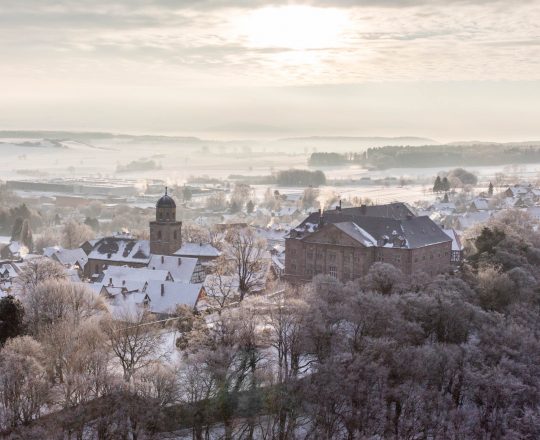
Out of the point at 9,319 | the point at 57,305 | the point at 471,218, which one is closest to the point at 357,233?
the point at 57,305

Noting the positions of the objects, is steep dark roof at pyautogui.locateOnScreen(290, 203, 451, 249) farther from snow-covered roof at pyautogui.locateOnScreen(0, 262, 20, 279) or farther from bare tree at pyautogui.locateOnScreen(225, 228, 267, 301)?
snow-covered roof at pyautogui.locateOnScreen(0, 262, 20, 279)

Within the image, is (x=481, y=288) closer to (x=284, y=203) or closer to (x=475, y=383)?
(x=475, y=383)

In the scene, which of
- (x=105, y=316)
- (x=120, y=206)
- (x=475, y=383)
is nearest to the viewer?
(x=475, y=383)

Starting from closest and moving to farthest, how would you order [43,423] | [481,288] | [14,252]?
[43,423] → [481,288] → [14,252]

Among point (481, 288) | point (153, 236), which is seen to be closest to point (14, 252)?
point (153, 236)

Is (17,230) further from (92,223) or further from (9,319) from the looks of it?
(9,319)

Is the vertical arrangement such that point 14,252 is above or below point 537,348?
below
